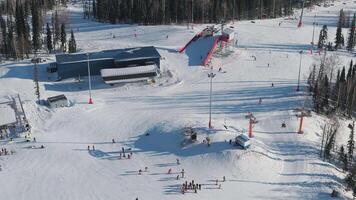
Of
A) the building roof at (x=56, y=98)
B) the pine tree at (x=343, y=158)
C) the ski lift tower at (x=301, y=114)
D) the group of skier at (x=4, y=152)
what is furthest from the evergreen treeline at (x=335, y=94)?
the group of skier at (x=4, y=152)

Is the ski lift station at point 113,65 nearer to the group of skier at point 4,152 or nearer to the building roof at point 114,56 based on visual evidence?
the building roof at point 114,56

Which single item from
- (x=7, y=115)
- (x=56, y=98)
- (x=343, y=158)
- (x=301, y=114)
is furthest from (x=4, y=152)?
(x=343, y=158)

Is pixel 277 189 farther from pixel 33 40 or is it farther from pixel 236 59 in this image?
pixel 33 40

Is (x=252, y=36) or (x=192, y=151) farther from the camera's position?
(x=252, y=36)

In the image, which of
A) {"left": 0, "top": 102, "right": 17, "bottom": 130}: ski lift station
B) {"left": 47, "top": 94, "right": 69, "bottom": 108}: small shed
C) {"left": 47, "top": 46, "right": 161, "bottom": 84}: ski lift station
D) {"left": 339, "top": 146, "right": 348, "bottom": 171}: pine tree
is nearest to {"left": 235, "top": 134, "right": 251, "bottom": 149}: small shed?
{"left": 339, "top": 146, "right": 348, "bottom": 171}: pine tree

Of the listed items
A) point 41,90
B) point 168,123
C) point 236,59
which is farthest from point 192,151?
point 236,59

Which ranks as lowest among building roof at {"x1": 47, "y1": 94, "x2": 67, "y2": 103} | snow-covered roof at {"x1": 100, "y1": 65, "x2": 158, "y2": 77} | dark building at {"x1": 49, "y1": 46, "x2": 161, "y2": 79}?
building roof at {"x1": 47, "y1": 94, "x2": 67, "y2": 103}

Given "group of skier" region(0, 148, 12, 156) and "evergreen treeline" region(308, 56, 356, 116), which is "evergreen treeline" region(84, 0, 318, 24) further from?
"group of skier" region(0, 148, 12, 156)
